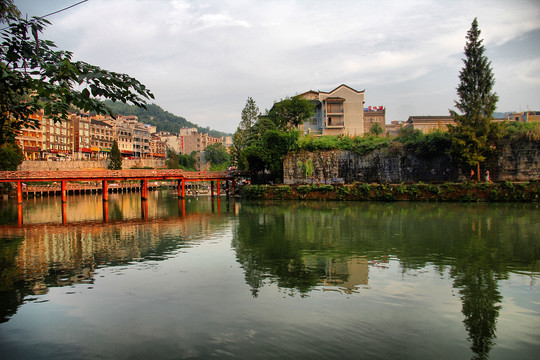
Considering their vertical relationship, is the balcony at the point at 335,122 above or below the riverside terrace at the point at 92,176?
above

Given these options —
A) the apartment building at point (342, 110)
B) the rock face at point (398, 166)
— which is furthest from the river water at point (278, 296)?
the apartment building at point (342, 110)

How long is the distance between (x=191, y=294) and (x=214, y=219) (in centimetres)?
1551

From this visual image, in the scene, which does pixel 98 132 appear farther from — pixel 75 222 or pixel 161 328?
pixel 161 328

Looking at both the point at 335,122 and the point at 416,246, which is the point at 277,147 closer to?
Answer: the point at 335,122

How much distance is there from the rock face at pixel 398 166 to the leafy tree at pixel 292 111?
8228 mm

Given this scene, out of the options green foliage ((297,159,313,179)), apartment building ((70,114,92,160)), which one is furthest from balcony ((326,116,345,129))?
apartment building ((70,114,92,160))

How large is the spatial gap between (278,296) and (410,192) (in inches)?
1038

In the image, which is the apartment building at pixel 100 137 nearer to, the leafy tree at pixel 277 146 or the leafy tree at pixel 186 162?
the leafy tree at pixel 186 162

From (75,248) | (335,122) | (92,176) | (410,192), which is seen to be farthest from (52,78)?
(335,122)

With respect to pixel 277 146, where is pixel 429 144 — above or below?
below

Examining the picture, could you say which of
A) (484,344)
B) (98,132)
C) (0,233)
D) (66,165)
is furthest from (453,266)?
(98,132)

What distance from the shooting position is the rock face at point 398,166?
30.8 meters

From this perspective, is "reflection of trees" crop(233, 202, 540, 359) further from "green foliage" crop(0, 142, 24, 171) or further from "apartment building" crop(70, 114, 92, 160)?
"apartment building" crop(70, 114, 92, 160)

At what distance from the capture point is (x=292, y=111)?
4822 centimetres
